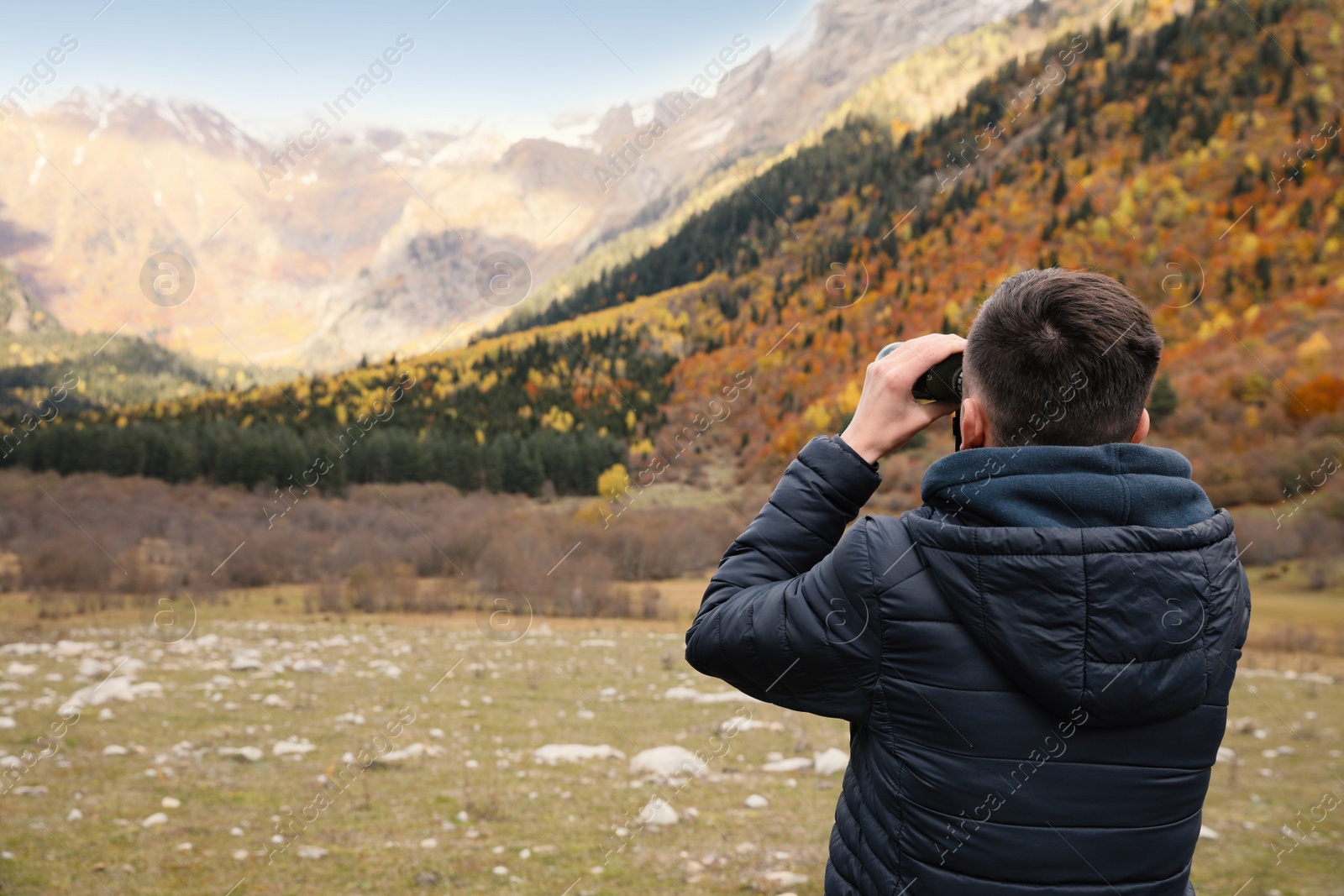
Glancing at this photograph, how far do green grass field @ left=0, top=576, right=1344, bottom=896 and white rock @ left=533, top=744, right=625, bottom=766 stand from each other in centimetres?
19

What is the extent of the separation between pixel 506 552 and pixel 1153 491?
33339mm

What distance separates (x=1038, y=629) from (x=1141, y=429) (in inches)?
19.4


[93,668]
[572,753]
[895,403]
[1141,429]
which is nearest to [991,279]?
[572,753]

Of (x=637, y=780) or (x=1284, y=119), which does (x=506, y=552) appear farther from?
(x=1284, y=119)

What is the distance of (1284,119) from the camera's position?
92.1m

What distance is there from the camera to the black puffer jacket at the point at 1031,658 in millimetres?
1162

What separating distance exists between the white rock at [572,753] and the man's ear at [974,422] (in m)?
7.62

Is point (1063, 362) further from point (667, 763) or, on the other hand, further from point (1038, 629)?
point (667, 763)

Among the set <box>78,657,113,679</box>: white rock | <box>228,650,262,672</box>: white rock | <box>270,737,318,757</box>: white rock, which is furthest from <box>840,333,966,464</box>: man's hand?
<box>78,657,113,679</box>: white rock

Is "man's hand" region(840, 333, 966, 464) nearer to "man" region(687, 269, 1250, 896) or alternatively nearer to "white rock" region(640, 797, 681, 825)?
"man" region(687, 269, 1250, 896)

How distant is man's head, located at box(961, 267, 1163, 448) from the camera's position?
4.02 ft

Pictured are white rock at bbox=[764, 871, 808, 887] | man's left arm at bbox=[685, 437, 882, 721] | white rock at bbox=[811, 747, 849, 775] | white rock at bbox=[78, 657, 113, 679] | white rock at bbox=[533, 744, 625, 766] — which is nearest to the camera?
man's left arm at bbox=[685, 437, 882, 721]

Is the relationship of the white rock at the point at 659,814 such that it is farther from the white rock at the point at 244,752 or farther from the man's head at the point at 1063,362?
the man's head at the point at 1063,362

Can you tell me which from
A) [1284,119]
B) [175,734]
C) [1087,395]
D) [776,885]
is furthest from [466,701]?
[1284,119]
